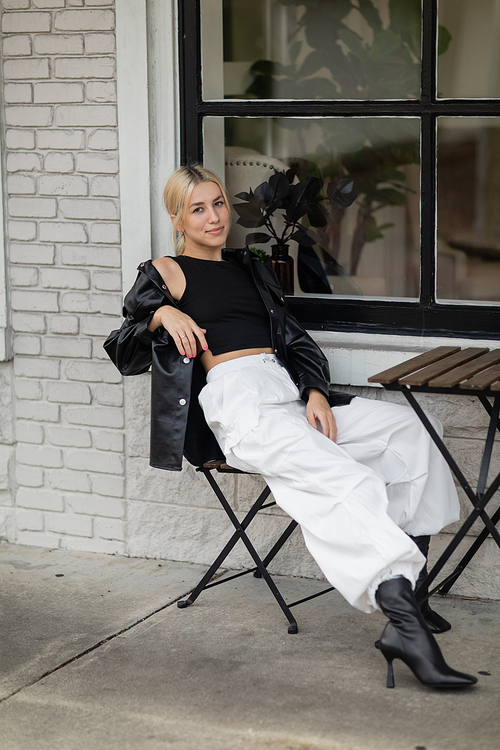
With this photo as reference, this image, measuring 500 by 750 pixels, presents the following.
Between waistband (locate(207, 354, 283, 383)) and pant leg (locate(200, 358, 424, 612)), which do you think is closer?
pant leg (locate(200, 358, 424, 612))

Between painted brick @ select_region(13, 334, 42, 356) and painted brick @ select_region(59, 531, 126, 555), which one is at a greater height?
painted brick @ select_region(13, 334, 42, 356)

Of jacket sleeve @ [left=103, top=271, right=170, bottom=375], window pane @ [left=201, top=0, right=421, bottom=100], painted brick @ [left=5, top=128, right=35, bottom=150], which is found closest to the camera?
jacket sleeve @ [left=103, top=271, right=170, bottom=375]

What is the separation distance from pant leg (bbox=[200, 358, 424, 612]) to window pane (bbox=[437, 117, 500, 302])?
918mm

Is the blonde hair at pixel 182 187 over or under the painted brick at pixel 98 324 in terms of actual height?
over

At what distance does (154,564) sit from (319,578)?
0.73 metres

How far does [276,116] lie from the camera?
3.80 m

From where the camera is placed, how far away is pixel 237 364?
3.27 meters

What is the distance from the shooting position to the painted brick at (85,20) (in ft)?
12.3

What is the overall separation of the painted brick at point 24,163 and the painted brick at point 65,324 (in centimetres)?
65

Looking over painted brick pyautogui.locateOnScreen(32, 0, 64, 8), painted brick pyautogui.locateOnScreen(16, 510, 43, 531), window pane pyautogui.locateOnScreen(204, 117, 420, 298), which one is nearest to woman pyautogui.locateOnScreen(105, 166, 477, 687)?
window pane pyautogui.locateOnScreen(204, 117, 420, 298)

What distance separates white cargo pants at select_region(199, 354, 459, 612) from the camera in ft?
8.91

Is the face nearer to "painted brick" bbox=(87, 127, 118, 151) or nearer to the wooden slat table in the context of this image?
"painted brick" bbox=(87, 127, 118, 151)

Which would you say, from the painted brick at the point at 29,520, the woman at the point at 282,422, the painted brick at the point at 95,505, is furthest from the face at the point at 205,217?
the painted brick at the point at 29,520

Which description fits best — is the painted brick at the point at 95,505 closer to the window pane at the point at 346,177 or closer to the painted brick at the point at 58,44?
the window pane at the point at 346,177
